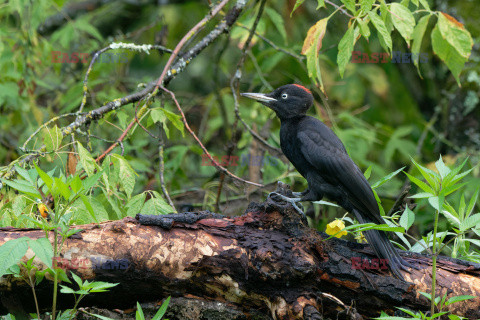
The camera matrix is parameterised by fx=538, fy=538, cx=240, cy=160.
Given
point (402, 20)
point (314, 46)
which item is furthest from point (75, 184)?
point (402, 20)

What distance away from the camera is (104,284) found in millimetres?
2107

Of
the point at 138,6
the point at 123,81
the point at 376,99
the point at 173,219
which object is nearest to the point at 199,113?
the point at 123,81

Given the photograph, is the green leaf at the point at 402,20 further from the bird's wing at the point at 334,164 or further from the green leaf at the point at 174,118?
the green leaf at the point at 174,118

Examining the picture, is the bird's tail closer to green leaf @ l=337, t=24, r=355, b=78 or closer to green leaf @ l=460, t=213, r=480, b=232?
green leaf @ l=460, t=213, r=480, b=232

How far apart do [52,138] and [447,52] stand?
2370 mm

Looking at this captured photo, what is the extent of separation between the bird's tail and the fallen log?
0.05 metres

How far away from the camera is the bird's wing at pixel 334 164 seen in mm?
3237

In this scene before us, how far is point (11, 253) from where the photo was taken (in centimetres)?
200

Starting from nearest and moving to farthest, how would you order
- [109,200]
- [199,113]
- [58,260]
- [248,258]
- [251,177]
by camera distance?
[58,260]
[248,258]
[109,200]
[251,177]
[199,113]

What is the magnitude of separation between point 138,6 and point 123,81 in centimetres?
95

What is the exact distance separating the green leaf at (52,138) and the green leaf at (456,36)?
2250 mm

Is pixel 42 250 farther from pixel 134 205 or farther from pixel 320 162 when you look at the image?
pixel 320 162

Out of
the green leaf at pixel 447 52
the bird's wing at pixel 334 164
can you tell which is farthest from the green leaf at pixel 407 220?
the green leaf at pixel 447 52

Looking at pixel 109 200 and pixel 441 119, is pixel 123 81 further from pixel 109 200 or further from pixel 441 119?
pixel 441 119
